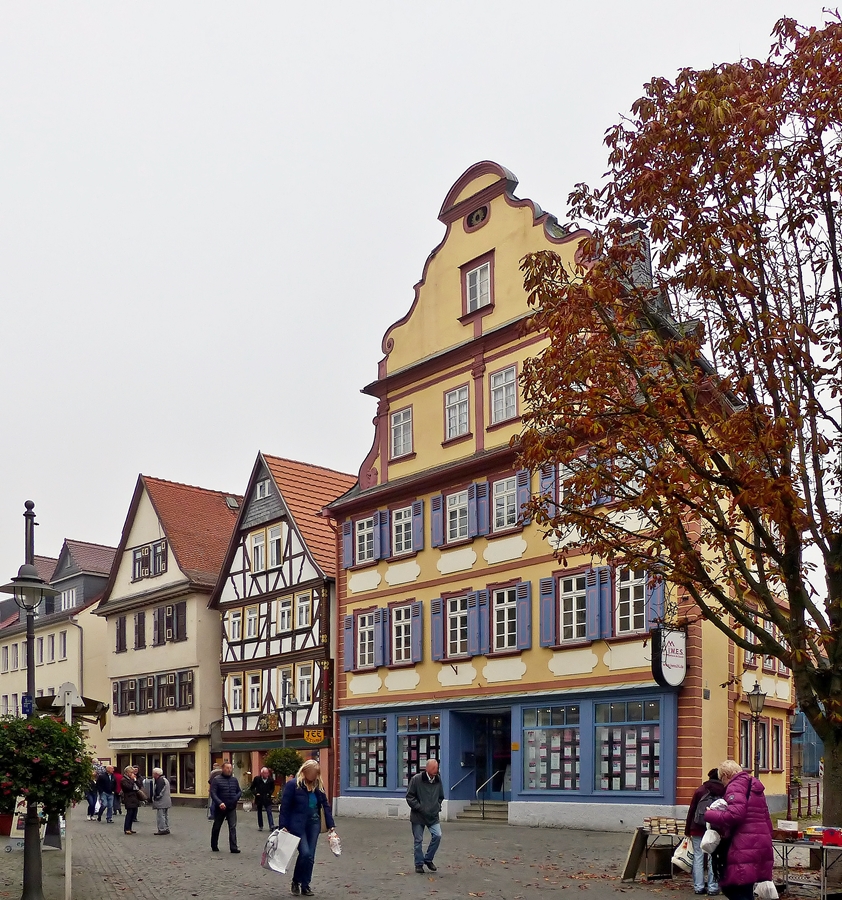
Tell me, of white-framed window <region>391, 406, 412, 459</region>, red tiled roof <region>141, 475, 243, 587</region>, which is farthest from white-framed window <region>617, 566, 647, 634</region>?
red tiled roof <region>141, 475, 243, 587</region>

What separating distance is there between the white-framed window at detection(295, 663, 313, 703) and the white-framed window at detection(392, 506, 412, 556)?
252 inches

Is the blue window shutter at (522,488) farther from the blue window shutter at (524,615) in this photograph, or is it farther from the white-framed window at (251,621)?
the white-framed window at (251,621)

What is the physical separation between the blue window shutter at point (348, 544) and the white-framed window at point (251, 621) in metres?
7.30

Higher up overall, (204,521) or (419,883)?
(204,521)

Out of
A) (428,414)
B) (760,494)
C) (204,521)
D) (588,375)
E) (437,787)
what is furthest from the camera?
(204,521)

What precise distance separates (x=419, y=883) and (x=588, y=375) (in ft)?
23.5

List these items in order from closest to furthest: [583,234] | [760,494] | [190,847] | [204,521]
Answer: [760,494]
[190,847]
[583,234]
[204,521]

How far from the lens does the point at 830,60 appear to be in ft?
43.5

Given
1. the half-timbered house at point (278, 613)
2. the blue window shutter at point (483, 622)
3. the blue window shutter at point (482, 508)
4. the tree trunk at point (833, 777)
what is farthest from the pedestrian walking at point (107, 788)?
the tree trunk at point (833, 777)

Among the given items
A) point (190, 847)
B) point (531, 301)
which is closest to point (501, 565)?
point (190, 847)

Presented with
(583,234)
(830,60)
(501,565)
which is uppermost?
(583,234)

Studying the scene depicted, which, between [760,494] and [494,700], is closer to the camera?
[760,494]

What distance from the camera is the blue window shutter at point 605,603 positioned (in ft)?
93.4

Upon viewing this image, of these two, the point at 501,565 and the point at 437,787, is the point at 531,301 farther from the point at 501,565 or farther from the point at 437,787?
the point at 501,565
